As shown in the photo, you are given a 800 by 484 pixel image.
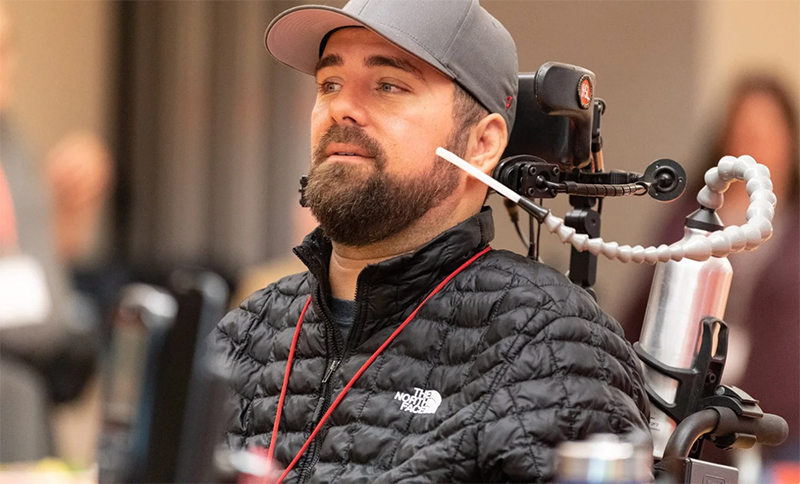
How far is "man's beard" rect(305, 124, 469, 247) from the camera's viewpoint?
1.95 m

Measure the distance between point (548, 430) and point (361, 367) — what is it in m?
0.39

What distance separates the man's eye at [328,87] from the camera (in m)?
2.03

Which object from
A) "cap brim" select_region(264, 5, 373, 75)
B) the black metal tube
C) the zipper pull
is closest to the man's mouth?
"cap brim" select_region(264, 5, 373, 75)

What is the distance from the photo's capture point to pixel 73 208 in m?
3.93

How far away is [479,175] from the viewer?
1.89 m

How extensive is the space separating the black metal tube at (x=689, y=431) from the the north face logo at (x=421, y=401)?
1.28 ft

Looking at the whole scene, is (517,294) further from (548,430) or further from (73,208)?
(73,208)

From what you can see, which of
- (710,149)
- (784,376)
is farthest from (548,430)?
(710,149)

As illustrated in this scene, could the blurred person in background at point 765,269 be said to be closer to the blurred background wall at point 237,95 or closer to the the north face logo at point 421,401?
the blurred background wall at point 237,95

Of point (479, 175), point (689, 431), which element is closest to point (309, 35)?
point (479, 175)

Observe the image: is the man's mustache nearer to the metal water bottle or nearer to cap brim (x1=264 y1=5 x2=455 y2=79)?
cap brim (x1=264 y1=5 x2=455 y2=79)

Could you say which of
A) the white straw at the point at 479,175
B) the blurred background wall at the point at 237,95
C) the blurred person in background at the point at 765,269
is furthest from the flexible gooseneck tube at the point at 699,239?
the blurred background wall at the point at 237,95

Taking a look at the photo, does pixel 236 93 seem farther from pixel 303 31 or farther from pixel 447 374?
pixel 447 374

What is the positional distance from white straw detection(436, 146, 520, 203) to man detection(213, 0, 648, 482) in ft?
0.09
